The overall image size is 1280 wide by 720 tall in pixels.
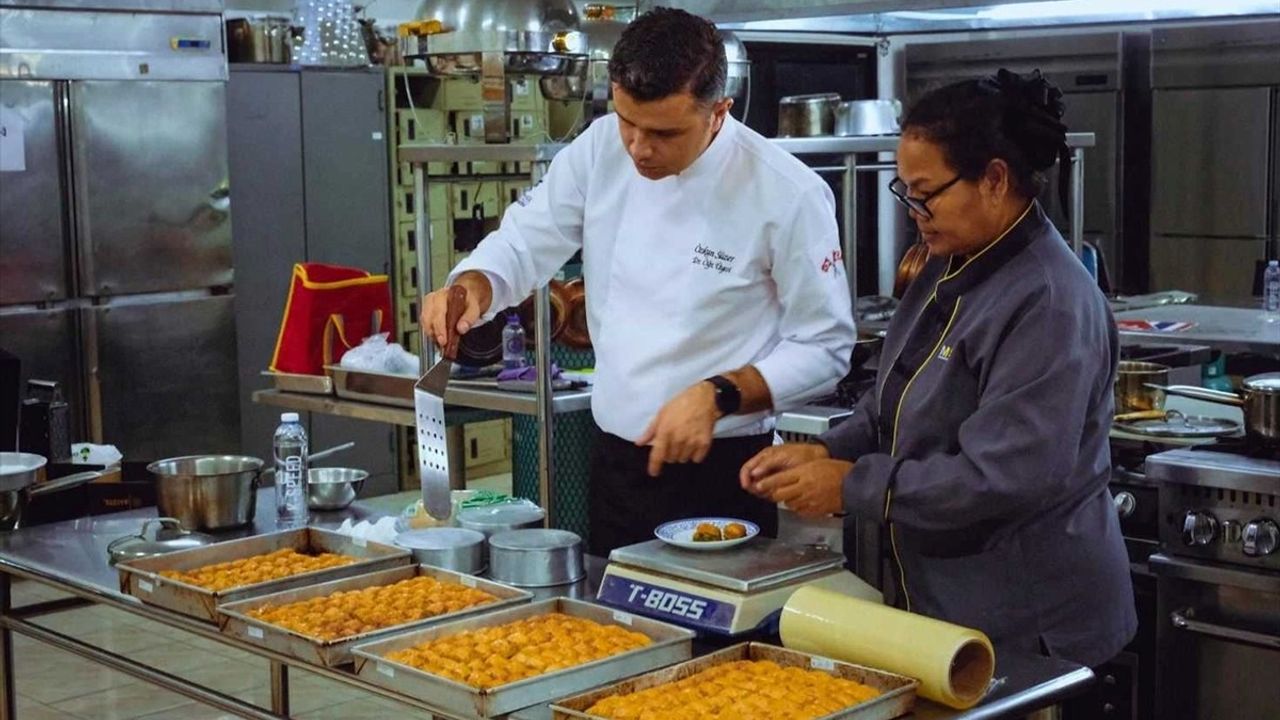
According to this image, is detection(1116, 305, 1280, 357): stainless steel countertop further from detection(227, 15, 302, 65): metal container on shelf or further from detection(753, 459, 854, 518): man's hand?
detection(227, 15, 302, 65): metal container on shelf

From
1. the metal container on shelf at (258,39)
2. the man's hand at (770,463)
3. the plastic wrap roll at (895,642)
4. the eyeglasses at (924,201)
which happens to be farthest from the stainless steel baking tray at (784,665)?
the metal container on shelf at (258,39)

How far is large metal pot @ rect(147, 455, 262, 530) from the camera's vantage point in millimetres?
3090

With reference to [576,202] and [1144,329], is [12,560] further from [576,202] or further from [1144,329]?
[1144,329]

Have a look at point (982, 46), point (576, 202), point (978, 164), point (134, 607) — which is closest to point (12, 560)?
point (134, 607)

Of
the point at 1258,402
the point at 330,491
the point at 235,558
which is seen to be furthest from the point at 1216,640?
the point at 235,558

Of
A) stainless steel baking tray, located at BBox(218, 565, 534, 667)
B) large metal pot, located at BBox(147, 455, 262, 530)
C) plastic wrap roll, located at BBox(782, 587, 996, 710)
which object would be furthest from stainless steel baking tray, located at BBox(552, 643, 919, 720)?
large metal pot, located at BBox(147, 455, 262, 530)

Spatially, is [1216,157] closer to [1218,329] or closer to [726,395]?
[1218,329]

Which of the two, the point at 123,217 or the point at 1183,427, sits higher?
the point at 123,217

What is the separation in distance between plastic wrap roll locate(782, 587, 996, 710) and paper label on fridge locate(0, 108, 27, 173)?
4.84 metres

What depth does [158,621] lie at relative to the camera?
2.56 meters

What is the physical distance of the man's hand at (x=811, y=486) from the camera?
2.27m

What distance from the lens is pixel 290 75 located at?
723 cm

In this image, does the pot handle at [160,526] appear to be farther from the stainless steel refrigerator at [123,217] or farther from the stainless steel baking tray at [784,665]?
the stainless steel refrigerator at [123,217]

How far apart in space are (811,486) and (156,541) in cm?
129
